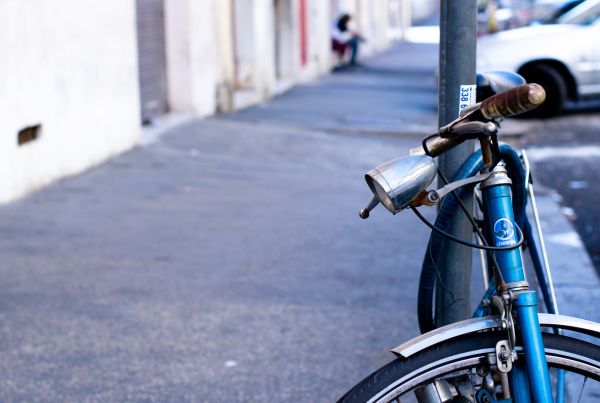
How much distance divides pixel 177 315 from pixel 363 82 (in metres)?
16.4

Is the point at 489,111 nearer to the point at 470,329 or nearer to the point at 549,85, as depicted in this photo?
the point at 470,329

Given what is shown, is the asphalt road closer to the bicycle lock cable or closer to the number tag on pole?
the number tag on pole

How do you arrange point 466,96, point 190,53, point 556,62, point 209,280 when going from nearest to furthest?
1. point 466,96
2. point 209,280
3. point 190,53
4. point 556,62

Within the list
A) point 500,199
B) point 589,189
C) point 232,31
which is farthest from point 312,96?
point 500,199

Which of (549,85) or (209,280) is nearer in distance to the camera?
(209,280)

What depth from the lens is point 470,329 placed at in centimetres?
249

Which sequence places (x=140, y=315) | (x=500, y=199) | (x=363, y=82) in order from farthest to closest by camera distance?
(x=363, y=82), (x=140, y=315), (x=500, y=199)

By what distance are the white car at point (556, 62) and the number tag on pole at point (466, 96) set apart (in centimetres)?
1106

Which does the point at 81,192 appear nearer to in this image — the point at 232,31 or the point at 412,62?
the point at 232,31

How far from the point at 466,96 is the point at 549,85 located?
450 inches

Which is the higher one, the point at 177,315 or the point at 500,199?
the point at 500,199

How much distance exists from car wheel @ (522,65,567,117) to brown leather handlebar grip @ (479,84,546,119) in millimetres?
12074

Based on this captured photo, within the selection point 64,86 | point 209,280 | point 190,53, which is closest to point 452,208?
point 209,280

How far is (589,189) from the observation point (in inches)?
372
